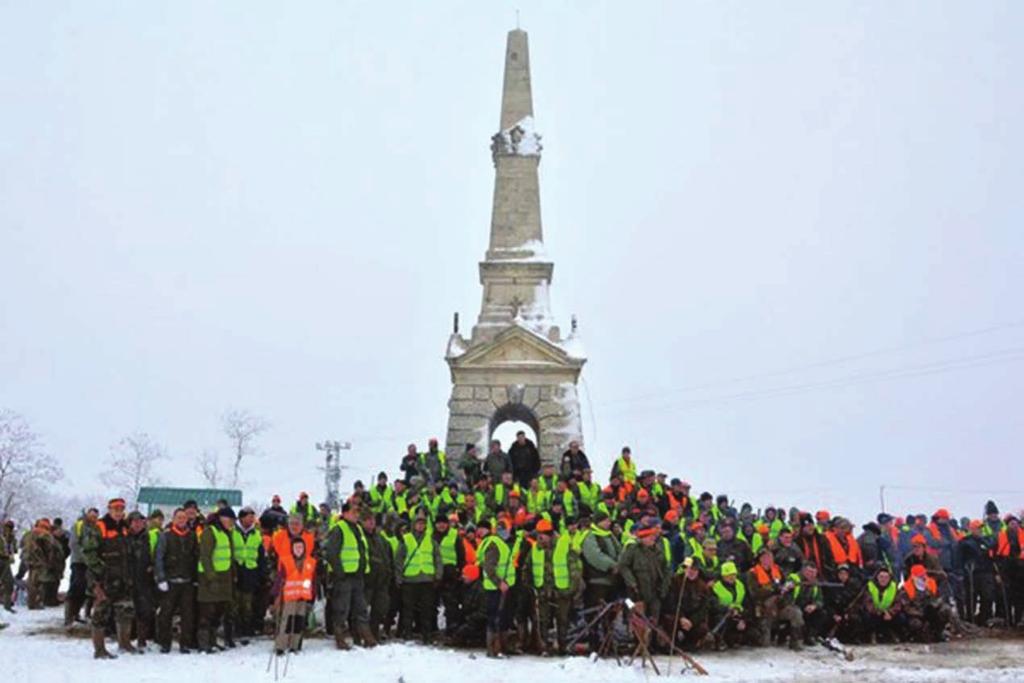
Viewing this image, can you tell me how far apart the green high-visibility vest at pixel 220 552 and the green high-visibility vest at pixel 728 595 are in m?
6.20

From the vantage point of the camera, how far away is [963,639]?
1448 cm

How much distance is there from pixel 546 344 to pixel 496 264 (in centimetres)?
298

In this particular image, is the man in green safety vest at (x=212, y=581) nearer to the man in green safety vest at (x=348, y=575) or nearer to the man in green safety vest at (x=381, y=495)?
the man in green safety vest at (x=348, y=575)

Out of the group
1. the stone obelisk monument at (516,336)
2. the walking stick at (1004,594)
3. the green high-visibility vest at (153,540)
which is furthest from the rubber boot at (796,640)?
the stone obelisk monument at (516,336)

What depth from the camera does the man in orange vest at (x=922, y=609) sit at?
14.1m

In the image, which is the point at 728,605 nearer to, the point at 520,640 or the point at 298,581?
the point at 520,640

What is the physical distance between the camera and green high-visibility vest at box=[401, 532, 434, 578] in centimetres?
1372

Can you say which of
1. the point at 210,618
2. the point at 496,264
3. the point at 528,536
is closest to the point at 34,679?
the point at 210,618

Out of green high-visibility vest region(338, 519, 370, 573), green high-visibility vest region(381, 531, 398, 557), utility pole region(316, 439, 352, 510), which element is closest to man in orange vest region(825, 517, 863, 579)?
green high-visibility vest region(381, 531, 398, 557)

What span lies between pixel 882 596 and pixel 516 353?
12502 millimetres

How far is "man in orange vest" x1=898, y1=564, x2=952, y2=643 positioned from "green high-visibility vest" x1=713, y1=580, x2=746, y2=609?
2.46 m

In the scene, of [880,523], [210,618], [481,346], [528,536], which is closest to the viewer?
[210,618]

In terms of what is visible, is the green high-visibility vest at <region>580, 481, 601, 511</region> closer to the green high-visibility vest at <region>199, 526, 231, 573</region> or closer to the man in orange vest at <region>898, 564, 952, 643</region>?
the man in orange vest at <region>898, 564, 952, 643</region>

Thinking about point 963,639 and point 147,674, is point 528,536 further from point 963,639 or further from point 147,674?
point 963,639
